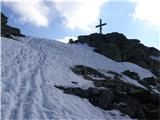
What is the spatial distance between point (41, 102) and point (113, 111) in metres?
3.35

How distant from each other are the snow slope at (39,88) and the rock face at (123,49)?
9.18 meters

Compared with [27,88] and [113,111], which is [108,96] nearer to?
[113,111]

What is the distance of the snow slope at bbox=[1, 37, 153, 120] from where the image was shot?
1391 centimetres

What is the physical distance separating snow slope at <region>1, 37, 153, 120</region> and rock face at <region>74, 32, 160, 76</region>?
918 centimetres

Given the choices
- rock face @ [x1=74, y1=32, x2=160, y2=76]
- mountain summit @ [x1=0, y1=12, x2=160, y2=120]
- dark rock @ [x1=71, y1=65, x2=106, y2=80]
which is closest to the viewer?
mountain summit @ [x1=0, y1=12, x2=160, y2=120]

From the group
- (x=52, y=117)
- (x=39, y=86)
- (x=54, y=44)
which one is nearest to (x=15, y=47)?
(x=54, y=44)

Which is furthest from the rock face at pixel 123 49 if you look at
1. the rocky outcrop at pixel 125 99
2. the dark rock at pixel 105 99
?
the dark rock at pixel 105 99

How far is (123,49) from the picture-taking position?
41000mm

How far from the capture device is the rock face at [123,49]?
38.4m

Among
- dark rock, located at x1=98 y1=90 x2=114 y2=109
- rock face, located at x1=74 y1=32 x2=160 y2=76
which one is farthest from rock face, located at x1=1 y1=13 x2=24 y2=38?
dark rock, located at x1=98 y1=90 x2=114 y2=109

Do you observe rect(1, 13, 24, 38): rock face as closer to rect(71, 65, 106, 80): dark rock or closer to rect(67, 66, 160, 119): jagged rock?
rect(71, 65, 106, 80): dark rock

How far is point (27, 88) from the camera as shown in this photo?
1692cm

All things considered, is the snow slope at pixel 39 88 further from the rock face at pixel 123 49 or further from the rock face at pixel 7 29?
the rock face at pixel 123 49

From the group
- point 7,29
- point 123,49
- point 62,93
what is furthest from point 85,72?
point 123,49
